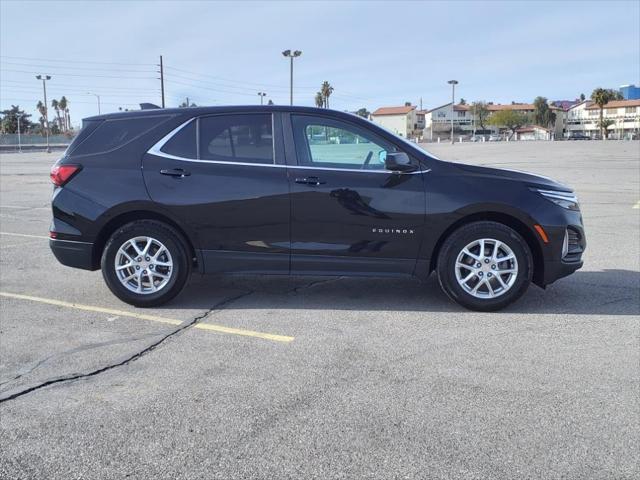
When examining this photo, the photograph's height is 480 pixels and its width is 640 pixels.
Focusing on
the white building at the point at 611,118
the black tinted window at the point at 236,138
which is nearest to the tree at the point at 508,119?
the white building at the point at 611,118

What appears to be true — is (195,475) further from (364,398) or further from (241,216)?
(241,216)

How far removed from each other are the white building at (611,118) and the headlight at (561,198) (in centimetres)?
14028

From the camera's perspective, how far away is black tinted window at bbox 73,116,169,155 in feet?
17.9

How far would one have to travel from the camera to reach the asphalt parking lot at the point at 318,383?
288 cm

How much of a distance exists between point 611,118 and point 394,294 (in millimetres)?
153324

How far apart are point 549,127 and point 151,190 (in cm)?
15337

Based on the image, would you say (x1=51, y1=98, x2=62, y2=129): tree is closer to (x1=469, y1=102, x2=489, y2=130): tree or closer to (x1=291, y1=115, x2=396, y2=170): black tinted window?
(x1=469, y1=102, x2=489, y2=130): tree

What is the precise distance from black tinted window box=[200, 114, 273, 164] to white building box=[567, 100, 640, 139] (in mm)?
141500

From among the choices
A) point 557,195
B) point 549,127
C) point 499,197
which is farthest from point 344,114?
point 549,127

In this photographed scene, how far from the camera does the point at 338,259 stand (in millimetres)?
5277

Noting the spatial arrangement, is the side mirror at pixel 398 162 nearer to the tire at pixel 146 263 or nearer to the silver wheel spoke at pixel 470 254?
the silver wheel spoke at pixel 470 254

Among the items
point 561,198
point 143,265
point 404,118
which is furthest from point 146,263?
point 404,118

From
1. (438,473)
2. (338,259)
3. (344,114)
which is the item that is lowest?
(438,473)

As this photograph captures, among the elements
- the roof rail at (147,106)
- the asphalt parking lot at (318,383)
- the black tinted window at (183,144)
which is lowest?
the asphalt parking lot at (318,383)
